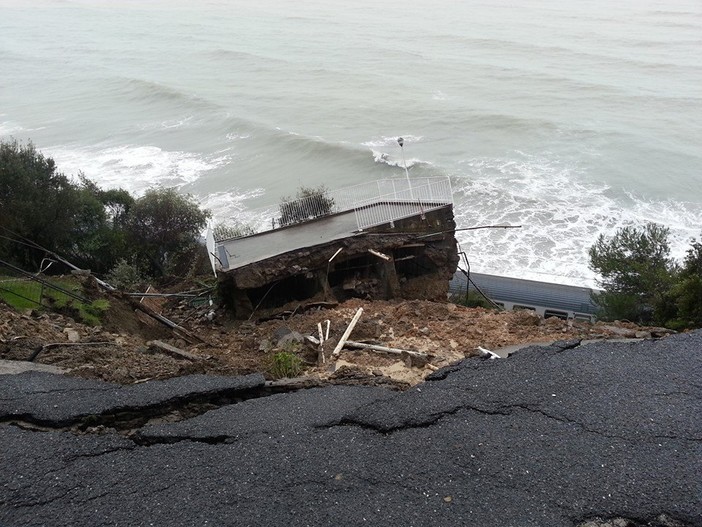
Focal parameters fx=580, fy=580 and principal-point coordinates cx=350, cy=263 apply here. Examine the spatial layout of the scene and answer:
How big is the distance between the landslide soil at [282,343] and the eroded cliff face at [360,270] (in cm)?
113

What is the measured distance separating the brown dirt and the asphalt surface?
863 millimetres

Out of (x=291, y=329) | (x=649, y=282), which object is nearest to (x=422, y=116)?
(x=649, y=282)

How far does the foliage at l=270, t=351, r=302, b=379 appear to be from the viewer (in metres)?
7.46

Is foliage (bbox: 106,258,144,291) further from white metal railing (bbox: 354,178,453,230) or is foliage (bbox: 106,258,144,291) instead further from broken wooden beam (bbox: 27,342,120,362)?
broken wooden beam (bbox: 27,342,120,362)

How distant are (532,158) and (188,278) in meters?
25.9

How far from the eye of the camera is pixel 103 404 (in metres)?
6.03

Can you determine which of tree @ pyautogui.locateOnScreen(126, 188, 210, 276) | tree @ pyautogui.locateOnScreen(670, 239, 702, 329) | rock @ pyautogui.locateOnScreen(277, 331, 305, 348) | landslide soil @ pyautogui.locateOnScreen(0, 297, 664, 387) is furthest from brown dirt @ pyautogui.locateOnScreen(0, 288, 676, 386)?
tree @ pyautogui.locateOnScreen(126, 188, 210, 276)

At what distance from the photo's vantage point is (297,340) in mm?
9406

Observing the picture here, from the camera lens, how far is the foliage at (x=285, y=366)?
→ 746 cm

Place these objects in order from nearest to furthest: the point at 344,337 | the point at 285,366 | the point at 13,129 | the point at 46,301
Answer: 1. the point at 285,366
2. the point at 344,337
3. the point at 46,301
4. the point at 13,129

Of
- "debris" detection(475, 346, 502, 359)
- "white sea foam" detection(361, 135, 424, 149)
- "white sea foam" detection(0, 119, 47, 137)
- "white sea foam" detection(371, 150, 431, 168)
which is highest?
"white sea foam" detection(0, 119, 47, 137)

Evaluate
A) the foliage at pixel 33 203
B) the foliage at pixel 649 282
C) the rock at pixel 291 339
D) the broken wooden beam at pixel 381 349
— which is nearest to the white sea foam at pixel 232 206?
the foliage at pixel 33 203

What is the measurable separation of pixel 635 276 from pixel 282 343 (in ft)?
45.0

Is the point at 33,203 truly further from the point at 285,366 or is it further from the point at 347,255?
the point at 285,366
